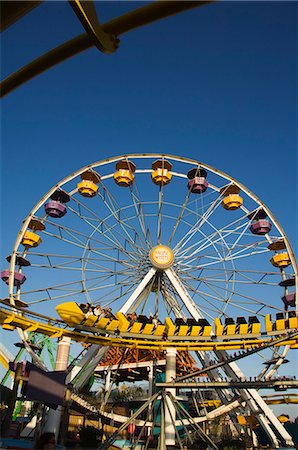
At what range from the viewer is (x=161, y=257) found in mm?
20734

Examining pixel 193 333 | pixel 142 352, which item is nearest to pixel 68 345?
pixel 193 333

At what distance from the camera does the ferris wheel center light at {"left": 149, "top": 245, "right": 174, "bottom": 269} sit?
20.5 m

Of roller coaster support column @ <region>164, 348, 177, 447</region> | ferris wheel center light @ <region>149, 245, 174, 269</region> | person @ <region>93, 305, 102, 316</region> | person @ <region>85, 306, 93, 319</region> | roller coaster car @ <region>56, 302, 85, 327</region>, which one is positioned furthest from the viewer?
ferris wheel center light @ <region>149, 245, 174, 269</region>

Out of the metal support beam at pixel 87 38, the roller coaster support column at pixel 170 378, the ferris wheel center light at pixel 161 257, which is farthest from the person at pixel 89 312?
the metal support beam at pixel 87 38

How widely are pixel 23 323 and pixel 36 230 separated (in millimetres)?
7020

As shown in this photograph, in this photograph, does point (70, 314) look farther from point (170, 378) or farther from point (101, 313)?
point (170, 378)

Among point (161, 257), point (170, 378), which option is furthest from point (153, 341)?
point (161, 257)

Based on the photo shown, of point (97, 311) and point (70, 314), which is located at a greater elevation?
point (97, 311)

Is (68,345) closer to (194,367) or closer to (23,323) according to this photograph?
(23,323)

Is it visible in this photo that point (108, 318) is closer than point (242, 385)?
No

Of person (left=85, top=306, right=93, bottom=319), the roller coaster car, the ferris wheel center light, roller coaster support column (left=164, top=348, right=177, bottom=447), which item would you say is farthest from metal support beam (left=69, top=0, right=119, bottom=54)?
the ferris wheel center light

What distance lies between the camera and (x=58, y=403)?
1376 centimetres

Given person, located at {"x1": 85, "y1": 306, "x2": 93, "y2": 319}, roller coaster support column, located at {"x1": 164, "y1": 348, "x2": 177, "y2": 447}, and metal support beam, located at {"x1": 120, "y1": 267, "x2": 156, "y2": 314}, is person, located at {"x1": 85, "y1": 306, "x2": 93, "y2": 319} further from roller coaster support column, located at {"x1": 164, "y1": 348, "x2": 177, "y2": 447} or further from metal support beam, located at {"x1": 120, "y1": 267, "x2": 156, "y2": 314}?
roller coaster support column, located at {"x1": 164, "y1": 348, "x2": 177, "y2": 447}

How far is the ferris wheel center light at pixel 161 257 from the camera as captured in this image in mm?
20484
